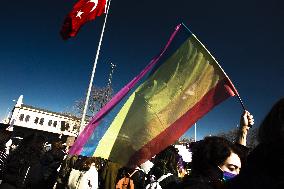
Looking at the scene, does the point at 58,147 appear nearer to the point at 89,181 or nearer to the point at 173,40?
the point at 89,181

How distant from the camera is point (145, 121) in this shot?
4.46m

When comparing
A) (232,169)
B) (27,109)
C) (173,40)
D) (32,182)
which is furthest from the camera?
(27,109)

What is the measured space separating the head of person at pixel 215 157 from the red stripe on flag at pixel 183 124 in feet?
3.84

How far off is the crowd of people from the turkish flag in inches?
188

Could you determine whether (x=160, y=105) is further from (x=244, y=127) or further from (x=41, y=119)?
(x=41, y=119)

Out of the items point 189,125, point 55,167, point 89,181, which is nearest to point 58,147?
point 55,167

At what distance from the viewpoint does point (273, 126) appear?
6.19ft

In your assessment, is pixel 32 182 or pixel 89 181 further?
pixel 89 181

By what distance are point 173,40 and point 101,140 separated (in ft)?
5.38

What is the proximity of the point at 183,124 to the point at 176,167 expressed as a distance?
183 cm

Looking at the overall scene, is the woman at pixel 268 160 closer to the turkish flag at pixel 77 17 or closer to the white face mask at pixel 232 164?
the white face mask at pixel 232 164

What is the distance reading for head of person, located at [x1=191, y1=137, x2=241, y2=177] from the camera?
2939 mm

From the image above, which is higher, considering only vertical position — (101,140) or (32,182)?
(101,140)

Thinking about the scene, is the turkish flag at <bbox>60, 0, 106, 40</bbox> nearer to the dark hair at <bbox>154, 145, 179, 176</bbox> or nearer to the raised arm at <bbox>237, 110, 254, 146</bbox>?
the dark hair at <bbox>154, 145, 179, 176</bbox>
